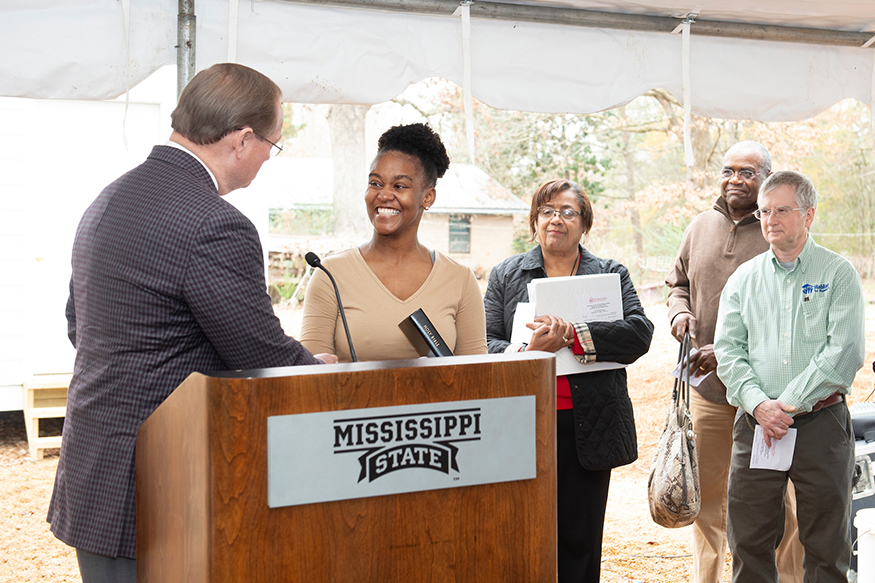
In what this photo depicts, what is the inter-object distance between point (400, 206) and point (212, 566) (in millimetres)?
1425

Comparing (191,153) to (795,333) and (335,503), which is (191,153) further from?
(795,333)

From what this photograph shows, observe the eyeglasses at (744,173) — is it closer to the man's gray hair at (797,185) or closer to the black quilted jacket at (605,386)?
the man's gray hair at (797,185)

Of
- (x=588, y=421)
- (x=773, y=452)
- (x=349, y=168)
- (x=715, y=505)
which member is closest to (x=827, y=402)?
(x=773, y=452)

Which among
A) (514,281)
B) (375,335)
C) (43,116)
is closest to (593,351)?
(514,281)

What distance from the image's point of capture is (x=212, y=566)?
40.1 inches

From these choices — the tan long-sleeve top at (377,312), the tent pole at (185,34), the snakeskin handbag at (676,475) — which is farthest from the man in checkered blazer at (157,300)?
the snakeskin handbag at (676,475)

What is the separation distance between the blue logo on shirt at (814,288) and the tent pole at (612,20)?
1.16 meters

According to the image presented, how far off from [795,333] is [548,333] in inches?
40.5

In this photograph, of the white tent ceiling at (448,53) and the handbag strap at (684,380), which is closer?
the white tent ceiling at (448,53)

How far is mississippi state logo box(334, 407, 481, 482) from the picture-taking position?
3.51 feet

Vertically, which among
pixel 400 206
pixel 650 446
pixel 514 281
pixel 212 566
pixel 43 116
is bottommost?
pixel 650 446

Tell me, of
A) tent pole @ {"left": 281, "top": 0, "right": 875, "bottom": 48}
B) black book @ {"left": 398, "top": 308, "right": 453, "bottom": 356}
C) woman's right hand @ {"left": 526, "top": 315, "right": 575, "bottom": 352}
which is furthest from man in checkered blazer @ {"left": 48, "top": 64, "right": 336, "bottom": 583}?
tent pole @ {"left": 281, "top": 0, "right": 875, "bottom": 48}

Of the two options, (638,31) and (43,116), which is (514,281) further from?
(43,116)

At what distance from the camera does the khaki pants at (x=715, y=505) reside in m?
3.25
